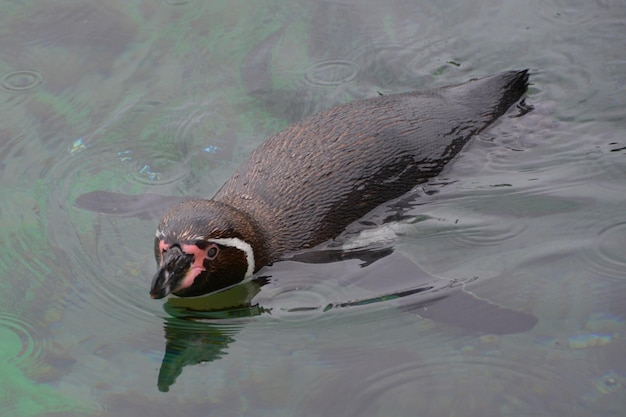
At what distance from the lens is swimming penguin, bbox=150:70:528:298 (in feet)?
19.9

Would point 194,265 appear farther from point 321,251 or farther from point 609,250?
point 609,250

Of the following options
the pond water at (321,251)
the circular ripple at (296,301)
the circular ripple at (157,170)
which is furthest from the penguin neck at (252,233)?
the circular ripple at (157,170)

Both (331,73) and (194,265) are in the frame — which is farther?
(331,73)

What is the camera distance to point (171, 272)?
19.3 ft

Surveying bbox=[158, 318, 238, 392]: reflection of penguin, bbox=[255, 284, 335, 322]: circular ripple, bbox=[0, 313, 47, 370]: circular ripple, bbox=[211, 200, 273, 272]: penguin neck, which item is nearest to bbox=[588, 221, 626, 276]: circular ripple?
bbox=[255, 284, 335, 322]: circular ripple

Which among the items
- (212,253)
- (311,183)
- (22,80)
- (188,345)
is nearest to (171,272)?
(212,253)

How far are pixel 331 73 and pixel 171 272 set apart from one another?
3368 millimetres

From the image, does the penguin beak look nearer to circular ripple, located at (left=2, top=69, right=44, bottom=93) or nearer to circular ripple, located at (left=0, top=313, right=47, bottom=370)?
circular ripple, located at (left=0, top=313, right=47, bottom=370)

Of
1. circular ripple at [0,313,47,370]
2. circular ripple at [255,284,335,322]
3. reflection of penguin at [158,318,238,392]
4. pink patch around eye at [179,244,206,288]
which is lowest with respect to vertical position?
circular ripple at [0,313,47,370]

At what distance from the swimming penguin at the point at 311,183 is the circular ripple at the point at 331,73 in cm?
121

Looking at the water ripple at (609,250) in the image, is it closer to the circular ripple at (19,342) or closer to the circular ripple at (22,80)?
the circular ripple at (19,342)

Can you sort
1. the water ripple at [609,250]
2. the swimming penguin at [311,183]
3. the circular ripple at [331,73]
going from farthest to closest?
the circular ripple at [331,73], the water ripple at [609,250], the swimming penguin at [311,183]

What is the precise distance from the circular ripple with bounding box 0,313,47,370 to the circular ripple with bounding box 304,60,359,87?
355 centimetres

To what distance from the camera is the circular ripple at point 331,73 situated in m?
8.54
